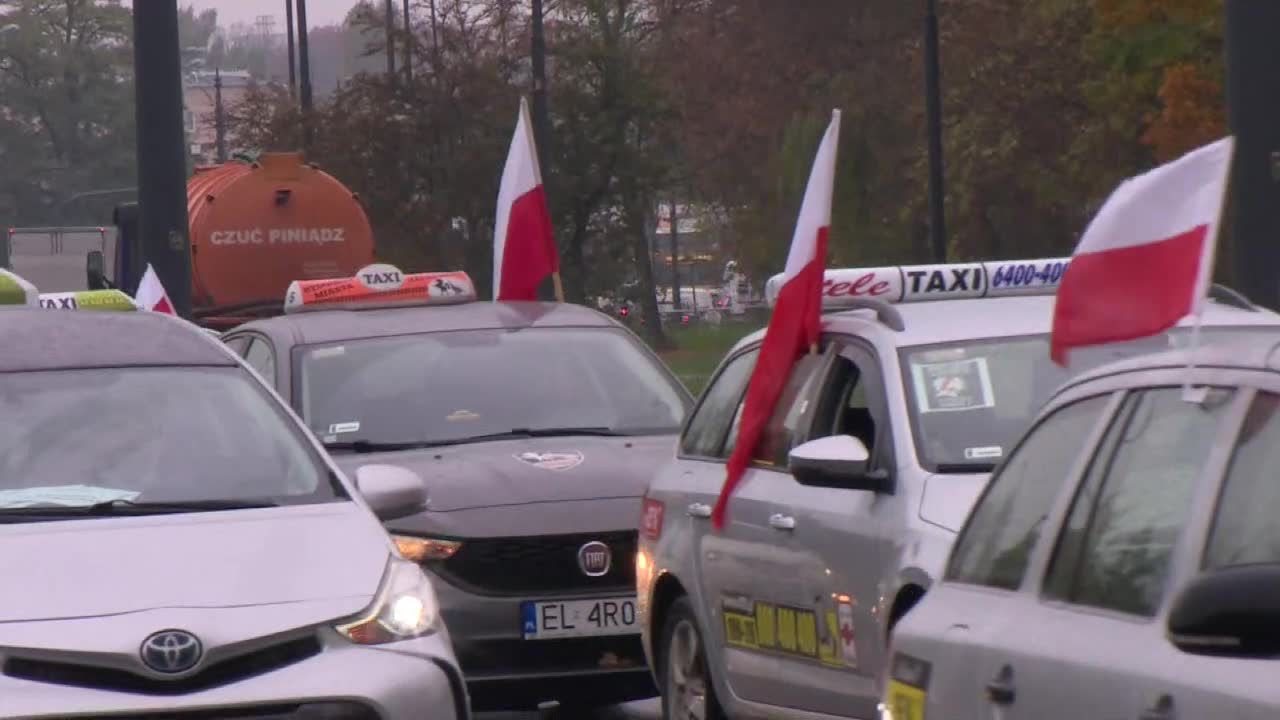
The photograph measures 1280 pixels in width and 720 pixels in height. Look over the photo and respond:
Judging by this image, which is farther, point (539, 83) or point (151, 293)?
point (539, 83)

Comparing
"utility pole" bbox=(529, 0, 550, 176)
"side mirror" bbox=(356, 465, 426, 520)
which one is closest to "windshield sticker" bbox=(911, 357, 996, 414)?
"side mirror" bbox=(356, 465, 426, 520)

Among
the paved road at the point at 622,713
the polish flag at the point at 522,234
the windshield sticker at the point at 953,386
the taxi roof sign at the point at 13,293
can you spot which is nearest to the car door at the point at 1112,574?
the windshield sticker at the point at 953,386

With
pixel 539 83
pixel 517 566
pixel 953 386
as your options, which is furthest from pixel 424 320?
pixel 539 83

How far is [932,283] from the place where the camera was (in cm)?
844

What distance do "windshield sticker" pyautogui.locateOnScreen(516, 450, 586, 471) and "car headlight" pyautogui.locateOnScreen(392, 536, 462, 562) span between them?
2.06 ft

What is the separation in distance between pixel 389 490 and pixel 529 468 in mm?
2591

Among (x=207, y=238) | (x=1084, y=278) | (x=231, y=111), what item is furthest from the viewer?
(x=231, y=111)

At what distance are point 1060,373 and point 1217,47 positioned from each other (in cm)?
2226

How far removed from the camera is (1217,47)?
28.8 metres

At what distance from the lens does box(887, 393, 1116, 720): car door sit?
4.59m

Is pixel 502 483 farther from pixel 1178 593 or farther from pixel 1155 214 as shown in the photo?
pixel 1178 593

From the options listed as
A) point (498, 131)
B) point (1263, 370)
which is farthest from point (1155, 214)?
point (498, 131)

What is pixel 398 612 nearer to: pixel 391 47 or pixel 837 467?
pixel 837 467

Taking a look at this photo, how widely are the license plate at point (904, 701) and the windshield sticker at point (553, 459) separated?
482 cm
